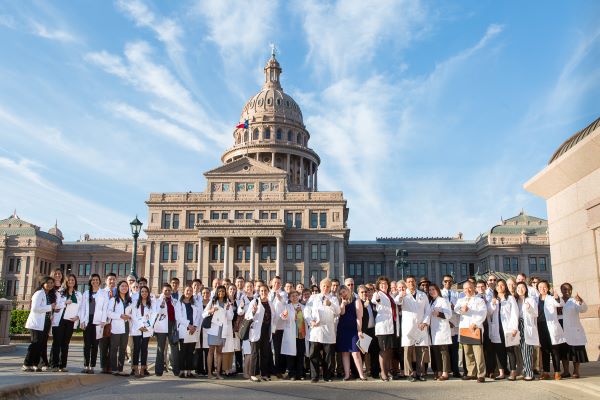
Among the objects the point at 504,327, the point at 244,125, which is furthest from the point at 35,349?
the point at 244,125

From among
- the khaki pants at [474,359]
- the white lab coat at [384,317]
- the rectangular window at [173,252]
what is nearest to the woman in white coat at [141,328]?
the white lab coat at [384,317]

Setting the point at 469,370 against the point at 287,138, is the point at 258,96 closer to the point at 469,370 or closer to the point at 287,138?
the point at 287,138

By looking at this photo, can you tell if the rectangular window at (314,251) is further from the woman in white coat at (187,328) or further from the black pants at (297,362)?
the black pants at (297,362)

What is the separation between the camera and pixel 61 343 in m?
12.6

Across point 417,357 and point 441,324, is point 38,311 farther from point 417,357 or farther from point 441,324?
point 441,324

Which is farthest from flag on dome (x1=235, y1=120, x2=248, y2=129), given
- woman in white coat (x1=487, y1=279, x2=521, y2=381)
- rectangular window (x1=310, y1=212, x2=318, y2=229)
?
woman in white coat (x1=487, y1=279, x2=521, y2=381)

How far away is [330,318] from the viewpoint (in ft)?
40.2

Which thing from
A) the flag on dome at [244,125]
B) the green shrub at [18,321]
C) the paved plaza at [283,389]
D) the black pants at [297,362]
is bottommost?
the paved plaza at [283,389]

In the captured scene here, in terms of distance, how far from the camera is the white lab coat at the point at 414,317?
1204 cm

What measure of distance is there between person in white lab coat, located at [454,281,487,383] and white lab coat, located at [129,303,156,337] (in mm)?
6802

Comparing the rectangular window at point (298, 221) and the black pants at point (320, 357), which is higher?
the rectangular window at point (298, 221)

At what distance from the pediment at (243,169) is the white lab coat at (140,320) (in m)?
60.1

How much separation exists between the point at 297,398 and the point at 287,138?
86.9 m

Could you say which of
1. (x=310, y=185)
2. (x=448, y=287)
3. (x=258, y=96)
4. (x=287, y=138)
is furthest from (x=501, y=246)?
(x=448, y=287)
